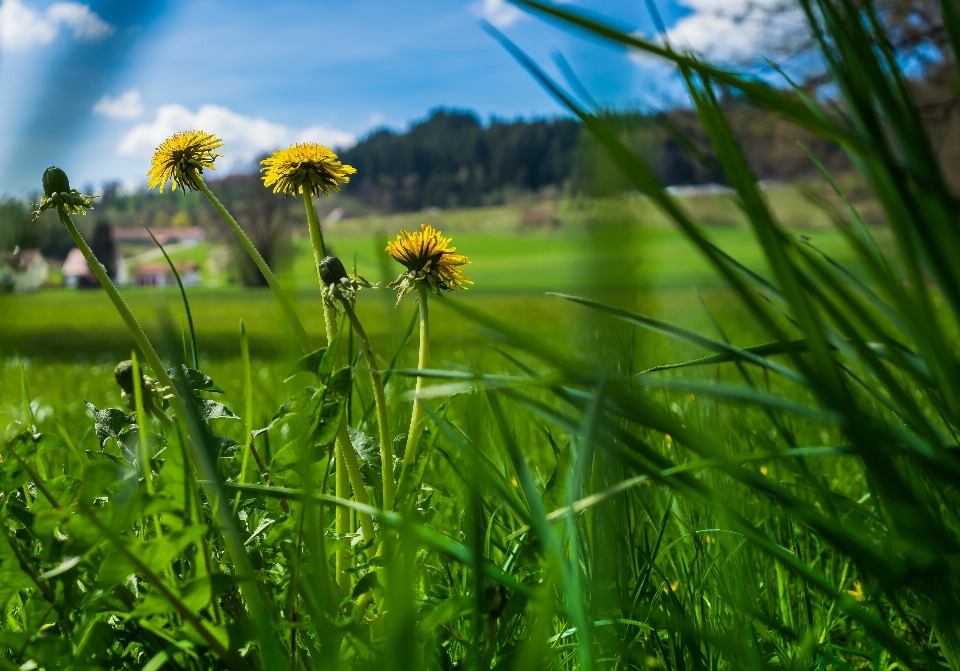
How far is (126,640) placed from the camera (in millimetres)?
604

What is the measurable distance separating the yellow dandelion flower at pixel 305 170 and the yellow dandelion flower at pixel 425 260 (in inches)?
3.9

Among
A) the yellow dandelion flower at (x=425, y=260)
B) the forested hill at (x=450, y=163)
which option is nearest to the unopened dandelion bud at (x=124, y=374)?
the yellow dandelion flower at (x=425, y=260)

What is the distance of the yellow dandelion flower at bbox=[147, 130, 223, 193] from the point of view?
2.40 feet

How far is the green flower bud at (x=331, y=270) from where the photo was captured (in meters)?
0.65

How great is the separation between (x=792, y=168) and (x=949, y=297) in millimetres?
12173

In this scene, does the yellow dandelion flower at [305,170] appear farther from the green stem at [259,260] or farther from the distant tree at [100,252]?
the distant tree at [100,252]

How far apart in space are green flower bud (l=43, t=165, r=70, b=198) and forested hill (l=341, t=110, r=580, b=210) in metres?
38.6

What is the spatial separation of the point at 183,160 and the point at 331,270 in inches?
8.3

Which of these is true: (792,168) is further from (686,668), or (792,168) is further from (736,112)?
(686,668)

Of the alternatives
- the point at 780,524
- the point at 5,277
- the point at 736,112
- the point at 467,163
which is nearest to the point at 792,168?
the point at 736,112

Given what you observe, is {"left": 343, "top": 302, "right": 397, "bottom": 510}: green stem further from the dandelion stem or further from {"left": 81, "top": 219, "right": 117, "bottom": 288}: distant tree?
{"left": 81, "top": 219, "right": 117, "bottom": 288}: distant tree

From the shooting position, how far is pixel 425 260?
705 mm

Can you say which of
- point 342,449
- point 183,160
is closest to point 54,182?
point 183,160

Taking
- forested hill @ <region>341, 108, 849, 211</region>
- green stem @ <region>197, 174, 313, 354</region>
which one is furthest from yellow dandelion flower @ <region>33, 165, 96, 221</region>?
forested hill @ <region>341, 108, 849, 211</region>
